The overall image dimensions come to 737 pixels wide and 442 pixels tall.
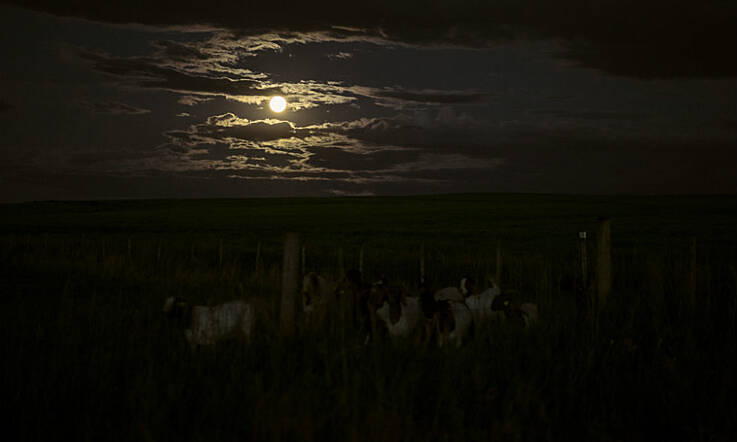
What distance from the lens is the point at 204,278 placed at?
48.6 feet

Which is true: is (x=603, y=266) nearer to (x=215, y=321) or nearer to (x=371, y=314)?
(x=371, y=314)

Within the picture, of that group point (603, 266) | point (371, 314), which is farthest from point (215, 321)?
point (603, 266)

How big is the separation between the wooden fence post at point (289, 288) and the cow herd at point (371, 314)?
24cm

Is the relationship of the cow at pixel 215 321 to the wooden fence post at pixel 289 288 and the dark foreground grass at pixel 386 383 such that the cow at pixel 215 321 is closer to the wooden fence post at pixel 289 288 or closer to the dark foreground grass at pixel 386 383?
the dark foreground grass at pixel 386 383

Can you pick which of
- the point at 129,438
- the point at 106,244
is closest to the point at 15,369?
the point at 129,438

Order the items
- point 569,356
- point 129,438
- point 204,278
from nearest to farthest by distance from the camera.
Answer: point 129,438 → point 569,356 → point 204,278

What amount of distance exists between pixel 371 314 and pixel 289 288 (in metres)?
0.96

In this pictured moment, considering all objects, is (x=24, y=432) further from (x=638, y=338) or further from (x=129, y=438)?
(x=638, y=338)

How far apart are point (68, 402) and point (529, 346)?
4.11 meters

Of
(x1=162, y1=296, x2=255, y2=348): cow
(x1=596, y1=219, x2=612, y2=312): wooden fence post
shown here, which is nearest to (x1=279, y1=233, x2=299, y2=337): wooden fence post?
(x1=162, y1=296, x2=255, y2=348): cow

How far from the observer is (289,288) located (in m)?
6.51

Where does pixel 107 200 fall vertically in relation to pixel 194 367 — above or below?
above

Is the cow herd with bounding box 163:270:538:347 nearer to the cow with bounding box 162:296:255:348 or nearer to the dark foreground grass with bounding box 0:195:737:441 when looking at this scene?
the cow with bounding box 162:296:255:348

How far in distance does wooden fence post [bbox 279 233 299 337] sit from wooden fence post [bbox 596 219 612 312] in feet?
13.6
